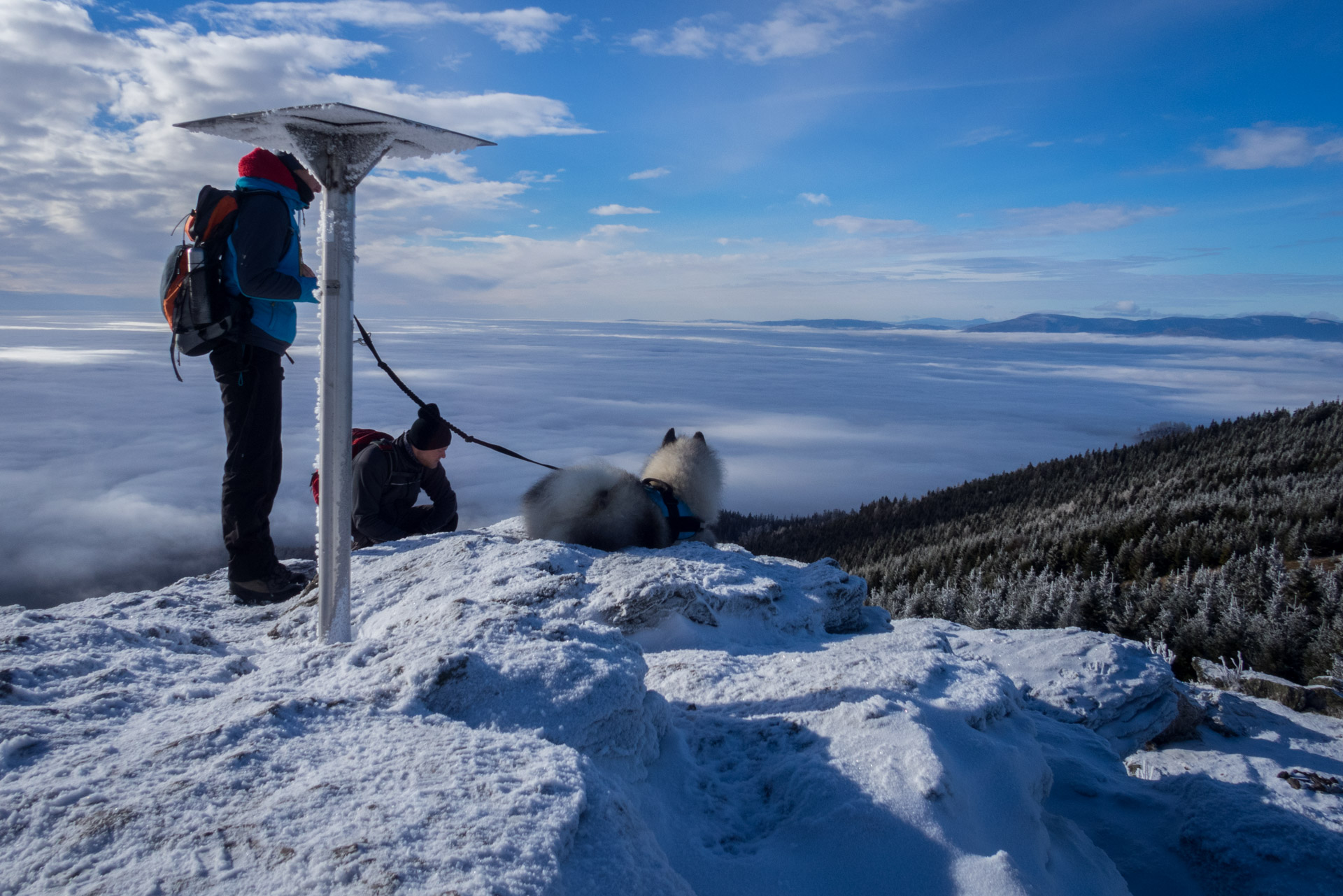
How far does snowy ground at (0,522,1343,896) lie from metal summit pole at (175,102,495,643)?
51cm

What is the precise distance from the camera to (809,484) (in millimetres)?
55938

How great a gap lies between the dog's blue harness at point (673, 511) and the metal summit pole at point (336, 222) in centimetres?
258

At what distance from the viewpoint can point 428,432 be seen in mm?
4930

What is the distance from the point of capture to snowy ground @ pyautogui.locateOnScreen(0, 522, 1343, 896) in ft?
4.17

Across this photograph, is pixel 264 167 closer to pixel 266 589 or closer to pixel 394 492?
pixel 266 589

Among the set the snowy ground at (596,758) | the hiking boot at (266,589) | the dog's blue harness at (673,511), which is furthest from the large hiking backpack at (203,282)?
the dog's blue harness at (673,511)

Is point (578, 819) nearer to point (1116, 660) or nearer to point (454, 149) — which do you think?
point (454, 149)

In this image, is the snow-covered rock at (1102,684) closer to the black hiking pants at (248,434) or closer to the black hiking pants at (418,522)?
the black hiking pants at (418,522)

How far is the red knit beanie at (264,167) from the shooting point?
3275mm

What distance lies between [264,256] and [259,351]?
0.57 meters

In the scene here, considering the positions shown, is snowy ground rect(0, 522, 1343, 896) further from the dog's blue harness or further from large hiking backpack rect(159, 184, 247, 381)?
large hiking backpack rect(159, 184, 247, 381)

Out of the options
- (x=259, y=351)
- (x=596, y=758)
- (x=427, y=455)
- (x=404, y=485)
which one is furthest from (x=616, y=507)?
(x=596, y=758)

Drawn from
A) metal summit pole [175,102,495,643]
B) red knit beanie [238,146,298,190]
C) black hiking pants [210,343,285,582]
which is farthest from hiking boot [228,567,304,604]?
red knit beanie [238,146,298,190]

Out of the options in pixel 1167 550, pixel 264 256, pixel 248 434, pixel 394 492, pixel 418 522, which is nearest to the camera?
pixel 264 256
